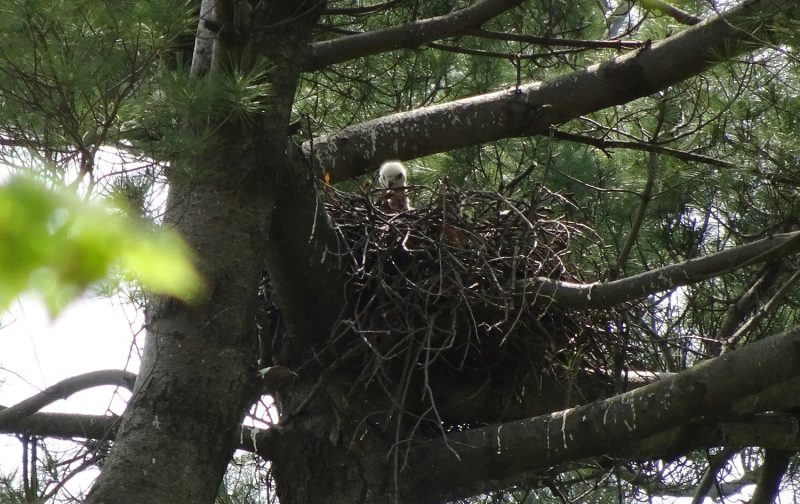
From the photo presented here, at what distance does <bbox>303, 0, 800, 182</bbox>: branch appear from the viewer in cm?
320

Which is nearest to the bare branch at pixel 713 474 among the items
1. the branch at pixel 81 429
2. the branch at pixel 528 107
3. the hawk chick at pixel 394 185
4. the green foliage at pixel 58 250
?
the branch at pixel 528 107

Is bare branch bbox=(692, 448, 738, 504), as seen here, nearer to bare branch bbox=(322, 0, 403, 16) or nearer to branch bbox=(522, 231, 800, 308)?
branch bbox=(522, 231, 800, 308)

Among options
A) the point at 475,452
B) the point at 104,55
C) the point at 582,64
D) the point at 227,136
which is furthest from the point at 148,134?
the point at 582,64

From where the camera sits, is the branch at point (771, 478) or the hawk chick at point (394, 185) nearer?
the branch at point (771, 478)

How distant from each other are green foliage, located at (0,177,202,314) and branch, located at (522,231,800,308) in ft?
6.04

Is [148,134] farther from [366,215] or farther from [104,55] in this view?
[366,215]

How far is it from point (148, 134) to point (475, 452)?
1321 mm

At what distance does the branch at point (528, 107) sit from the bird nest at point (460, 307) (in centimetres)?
17

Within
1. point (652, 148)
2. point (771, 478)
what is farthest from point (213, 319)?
point (771, 478)

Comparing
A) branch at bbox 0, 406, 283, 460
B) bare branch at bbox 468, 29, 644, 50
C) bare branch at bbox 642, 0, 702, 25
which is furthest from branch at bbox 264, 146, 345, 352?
bare branch at bbox 642, 0, 702, 25

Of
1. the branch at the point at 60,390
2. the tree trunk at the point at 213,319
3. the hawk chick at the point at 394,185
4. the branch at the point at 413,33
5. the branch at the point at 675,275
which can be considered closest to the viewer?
the tree trunk at the point at 213,319

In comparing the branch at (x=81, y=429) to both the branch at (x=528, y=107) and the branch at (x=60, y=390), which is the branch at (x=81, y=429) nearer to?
the branch at (x=60, y=390)

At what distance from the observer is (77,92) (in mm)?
2080

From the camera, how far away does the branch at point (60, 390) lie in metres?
2.97
